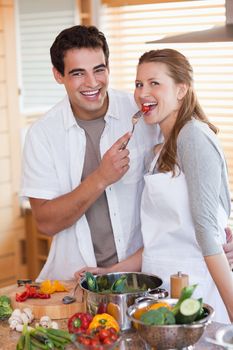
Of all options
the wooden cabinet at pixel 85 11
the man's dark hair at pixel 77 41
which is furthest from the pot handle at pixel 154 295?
the wooden cabinet at pixel 85 11

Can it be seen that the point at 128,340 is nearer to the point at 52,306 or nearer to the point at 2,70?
the point at 52,306

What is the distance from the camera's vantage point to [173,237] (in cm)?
260

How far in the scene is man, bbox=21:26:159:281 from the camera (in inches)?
111

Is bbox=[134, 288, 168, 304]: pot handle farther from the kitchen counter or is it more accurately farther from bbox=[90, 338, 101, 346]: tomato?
bbox=[90, 338, 101, 346]: tomato

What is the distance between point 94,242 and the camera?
116 inches

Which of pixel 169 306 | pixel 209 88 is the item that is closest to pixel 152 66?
pixel 169 306

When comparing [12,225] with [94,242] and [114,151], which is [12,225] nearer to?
[94,242]

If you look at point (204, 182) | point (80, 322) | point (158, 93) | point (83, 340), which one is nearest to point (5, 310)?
point (80, 322)

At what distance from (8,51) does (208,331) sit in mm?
2757

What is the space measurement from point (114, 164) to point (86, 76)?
36cm

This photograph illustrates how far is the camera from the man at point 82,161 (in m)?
2.83

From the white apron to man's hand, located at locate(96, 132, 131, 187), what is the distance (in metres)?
0.12

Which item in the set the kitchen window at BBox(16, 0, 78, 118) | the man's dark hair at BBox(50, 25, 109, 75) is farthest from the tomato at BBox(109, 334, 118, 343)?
the kitchen window at BBox(16, 0, 78, 118)

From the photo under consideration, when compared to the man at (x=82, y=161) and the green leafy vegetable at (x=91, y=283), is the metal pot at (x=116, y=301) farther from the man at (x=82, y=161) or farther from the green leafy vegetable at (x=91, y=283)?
the man at (x=82, y=161)
